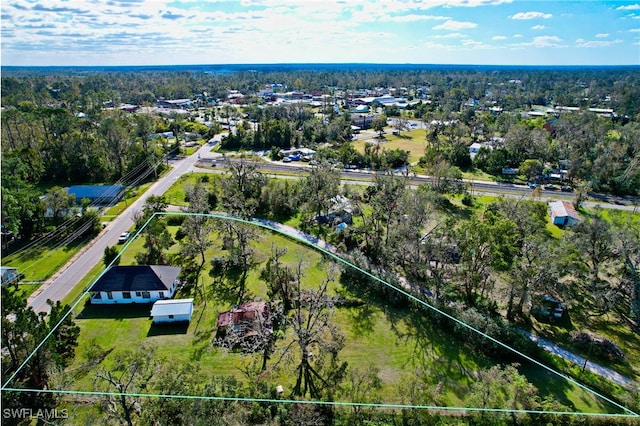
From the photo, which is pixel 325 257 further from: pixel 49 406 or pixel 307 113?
pixel 307 113

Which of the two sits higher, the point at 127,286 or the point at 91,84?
the point at 91,84

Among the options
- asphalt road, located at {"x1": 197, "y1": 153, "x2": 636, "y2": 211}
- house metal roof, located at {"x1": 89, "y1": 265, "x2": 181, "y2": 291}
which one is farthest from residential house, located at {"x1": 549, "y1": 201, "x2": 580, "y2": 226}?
house metal roof, located at {"x1": 89, "y1": 265, "x2": 181, "y2": 291}

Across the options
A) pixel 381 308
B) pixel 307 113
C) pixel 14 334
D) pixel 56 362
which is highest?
pixel 307 113

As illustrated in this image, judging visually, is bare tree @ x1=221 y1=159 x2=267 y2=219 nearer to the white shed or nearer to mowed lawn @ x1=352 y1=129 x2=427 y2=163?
the white shed

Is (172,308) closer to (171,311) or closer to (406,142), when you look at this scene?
(171,311)

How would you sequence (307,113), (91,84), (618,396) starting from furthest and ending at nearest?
(91,84)
(307,113)
(618,396)

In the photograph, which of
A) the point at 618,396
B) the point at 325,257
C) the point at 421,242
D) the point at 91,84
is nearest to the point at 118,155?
the point at 325,257

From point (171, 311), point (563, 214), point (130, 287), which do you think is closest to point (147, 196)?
point (130, 287)
